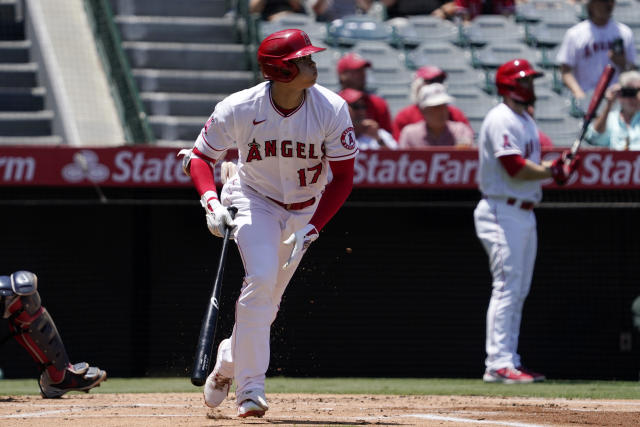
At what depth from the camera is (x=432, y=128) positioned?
883 centimetres

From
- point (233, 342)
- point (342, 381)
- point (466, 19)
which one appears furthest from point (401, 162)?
point (466, 19)

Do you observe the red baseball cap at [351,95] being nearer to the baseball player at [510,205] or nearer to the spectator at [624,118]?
the baseball player at [510,205]

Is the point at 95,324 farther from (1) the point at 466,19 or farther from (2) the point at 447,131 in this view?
(1) the point at 466,19

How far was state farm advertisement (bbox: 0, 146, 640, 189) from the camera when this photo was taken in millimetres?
8211

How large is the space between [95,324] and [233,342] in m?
3.74

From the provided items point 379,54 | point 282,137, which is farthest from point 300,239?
point 379,54

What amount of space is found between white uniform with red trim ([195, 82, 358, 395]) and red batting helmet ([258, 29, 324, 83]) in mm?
145

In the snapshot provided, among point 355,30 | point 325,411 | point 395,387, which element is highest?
point 355,30

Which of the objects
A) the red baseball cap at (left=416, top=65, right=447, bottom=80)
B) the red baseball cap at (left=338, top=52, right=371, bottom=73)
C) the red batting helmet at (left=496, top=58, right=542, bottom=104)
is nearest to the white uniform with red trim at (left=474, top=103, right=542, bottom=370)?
the red batting helmet at (left=496, top=58, right=542, bottom=104)

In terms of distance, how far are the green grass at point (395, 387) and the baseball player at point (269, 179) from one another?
204 centimetres

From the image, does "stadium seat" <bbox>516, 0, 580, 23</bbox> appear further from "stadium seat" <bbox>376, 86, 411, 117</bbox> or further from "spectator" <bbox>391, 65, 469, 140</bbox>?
"spectator" <bbox>391, 65, 469, 140</bbox>

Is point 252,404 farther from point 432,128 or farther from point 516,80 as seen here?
point 432,128

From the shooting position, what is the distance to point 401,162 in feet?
27.1

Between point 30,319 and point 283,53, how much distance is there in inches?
93.6
